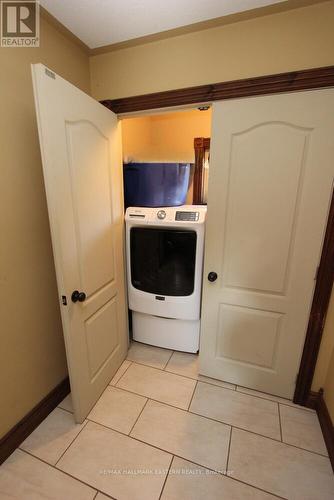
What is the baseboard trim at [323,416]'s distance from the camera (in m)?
1.20

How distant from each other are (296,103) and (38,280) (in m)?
1.70

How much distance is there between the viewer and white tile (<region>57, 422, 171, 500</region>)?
1047mm

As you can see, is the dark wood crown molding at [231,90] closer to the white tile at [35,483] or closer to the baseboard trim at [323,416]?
the baseboard trim at [323,416]

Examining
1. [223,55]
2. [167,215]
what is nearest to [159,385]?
[167,215]

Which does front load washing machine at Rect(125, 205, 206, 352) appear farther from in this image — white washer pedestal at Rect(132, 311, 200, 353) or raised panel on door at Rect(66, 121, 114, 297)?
raised panel on door at Rect(66, 121, 114, 297)

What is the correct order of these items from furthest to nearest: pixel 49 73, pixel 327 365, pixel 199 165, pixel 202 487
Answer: pixel 199 165
pixel 327 365
pixel 202 487
pixel 49 73

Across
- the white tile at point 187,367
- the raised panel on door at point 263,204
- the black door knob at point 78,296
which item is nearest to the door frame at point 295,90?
the raised panel on door at point 263,204

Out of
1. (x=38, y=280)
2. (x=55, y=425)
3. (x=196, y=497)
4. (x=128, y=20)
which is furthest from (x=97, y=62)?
(x=196, y=497)

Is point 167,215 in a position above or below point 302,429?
above

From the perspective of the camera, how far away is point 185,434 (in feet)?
4.24

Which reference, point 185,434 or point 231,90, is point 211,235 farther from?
point 185,434

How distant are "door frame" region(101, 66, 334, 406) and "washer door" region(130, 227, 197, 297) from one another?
78 cm

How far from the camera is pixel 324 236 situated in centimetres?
122

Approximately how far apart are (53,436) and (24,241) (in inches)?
44.5
